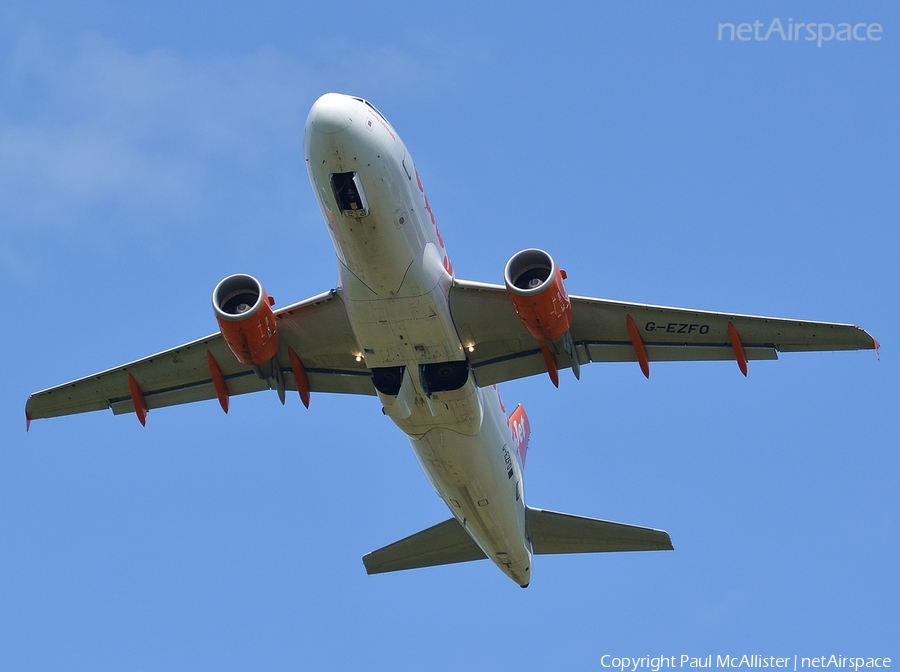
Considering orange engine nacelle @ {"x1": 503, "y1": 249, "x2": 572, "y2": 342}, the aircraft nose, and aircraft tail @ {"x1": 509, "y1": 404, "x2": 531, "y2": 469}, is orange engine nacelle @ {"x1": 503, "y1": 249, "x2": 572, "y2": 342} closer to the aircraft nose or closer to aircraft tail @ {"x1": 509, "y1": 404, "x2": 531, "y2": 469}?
the aircraft nose

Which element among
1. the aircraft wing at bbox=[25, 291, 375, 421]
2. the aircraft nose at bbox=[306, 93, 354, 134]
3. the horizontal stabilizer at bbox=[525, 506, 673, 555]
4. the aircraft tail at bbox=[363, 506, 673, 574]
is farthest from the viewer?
the aircraft tail at bbox=[363, 506, 673, 574]

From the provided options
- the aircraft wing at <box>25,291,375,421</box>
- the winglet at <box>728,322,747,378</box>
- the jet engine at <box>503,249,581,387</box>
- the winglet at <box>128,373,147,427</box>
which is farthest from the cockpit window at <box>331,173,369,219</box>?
the winglet at <box>728,322,747,378</box>

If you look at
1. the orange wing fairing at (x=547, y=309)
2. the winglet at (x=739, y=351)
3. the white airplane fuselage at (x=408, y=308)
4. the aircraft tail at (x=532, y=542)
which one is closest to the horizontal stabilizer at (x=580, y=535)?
the aircraft tail at (x=532, y=542)

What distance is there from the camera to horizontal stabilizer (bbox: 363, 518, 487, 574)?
30547mm

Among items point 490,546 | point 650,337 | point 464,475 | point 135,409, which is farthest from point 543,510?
point 135,409

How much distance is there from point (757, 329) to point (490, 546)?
887 centimetres

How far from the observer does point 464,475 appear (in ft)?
85.9

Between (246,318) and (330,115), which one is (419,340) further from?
(330,115)

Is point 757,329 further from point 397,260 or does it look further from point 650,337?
point 397,260

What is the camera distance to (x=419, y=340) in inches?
936

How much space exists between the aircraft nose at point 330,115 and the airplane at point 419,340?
27 mm

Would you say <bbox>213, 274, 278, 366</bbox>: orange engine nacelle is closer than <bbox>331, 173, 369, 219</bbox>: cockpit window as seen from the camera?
No

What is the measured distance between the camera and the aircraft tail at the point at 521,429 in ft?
98.5

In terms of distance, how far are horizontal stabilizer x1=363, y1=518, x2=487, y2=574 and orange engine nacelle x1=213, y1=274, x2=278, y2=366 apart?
28.1 feet
